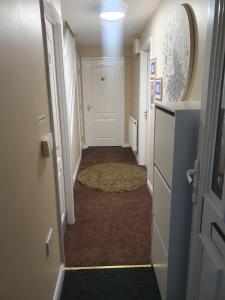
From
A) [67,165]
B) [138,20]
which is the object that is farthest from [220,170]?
[138,20]

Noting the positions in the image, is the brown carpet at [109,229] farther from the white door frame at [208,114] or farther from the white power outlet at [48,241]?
the white door frame at [208,114]

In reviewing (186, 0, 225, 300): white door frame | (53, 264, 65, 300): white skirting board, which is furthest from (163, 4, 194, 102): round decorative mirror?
(53, 264, 65, 300): white skirting board

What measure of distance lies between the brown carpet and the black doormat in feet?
0.35

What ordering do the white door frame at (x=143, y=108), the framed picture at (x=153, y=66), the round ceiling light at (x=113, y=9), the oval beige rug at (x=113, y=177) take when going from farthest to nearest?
1. the white door frame at (x=143, y=108)
2. the oval beige rug at (x=113, y=177)
3. the framed picture at (x=153, y=66)
4. the round ceiling light at (x=113, y=9)

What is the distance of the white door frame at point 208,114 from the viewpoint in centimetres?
95

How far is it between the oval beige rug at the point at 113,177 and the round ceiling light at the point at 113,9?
2.25m

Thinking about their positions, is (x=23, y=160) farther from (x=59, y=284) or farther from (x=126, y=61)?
(x=126, y=61)

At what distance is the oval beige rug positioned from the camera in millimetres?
3582

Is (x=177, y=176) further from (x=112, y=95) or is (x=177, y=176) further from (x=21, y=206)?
(x=112, y=95)

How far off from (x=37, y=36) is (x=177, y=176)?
1.13 m

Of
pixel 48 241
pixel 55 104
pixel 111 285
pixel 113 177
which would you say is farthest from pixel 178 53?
pixel 113 177

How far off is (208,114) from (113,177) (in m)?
2.97

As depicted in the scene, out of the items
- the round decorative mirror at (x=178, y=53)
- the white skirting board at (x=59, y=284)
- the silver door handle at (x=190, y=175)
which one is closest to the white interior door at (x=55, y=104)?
the white skirting board at (x=59, y=284)

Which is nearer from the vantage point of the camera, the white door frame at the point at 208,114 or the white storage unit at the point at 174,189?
the white door frame at the point at 208,114
